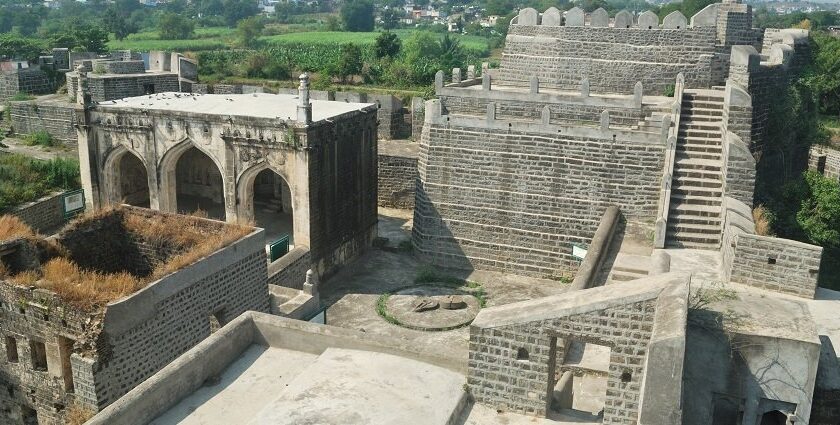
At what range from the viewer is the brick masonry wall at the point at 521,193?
771 inches

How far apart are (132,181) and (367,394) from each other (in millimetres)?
18095

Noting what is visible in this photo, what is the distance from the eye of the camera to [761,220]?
16547mm

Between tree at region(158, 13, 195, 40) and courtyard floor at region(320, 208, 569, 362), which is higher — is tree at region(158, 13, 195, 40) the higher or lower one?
the higher one

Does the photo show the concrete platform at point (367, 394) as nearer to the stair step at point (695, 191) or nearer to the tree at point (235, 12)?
the stair step at point (695, 191)

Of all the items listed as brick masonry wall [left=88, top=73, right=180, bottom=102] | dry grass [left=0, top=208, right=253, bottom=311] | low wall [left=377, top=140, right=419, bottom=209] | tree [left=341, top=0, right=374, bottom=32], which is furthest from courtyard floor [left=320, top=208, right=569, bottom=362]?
tree [left=341, top=0, right=374, bottom=32]

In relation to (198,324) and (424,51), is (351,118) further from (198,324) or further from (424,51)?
(424,51)

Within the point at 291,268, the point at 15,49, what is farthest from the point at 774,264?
the point at 15,49

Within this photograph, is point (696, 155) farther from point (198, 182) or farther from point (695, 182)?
point (198, 182)

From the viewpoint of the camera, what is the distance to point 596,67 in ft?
80.7

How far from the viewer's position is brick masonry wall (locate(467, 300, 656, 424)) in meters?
7.66

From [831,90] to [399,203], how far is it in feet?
71.4

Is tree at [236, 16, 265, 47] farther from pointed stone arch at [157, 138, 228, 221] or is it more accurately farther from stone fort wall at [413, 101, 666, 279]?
stone fort wall at [413, 101, 666, 279]

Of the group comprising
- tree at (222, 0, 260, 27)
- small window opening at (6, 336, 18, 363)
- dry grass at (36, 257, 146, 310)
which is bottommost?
small window opening at (6, 336, 18, 363)

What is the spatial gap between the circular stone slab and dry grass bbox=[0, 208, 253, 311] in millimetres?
5641
